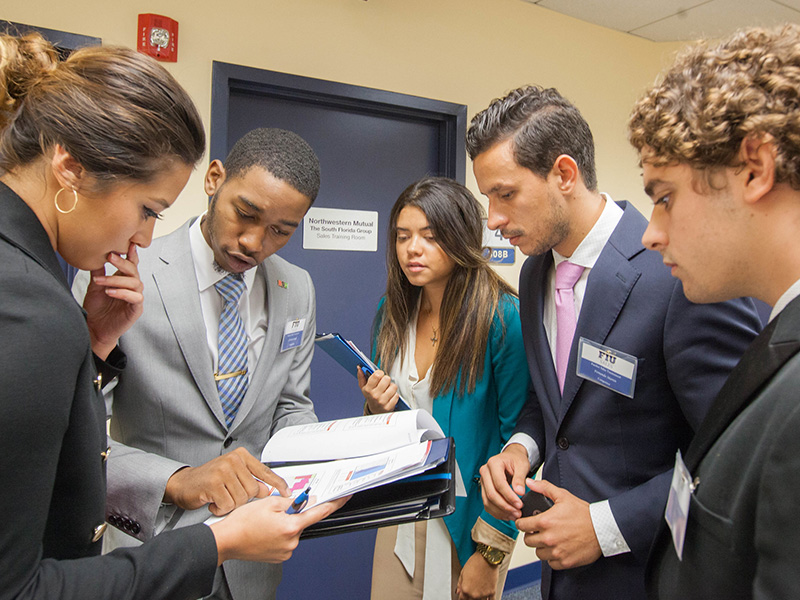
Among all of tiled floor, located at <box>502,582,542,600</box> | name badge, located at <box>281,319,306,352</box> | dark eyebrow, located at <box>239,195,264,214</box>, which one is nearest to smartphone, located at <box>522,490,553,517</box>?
name badge, located at <box>281,319,306,352</box>

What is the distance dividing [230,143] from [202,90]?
0.26 meters

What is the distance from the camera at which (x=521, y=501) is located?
47.3 inches

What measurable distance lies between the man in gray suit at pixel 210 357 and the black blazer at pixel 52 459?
28 cm

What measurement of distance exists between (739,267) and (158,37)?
2215 mm

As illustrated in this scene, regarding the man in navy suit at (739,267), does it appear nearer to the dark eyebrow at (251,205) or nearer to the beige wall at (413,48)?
the dark eyebrow at (251,205)

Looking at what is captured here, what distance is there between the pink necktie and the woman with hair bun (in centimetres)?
72

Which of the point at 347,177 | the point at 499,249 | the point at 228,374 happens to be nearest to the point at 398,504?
the point at 228,374

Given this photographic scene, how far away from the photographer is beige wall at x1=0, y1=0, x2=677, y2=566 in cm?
212

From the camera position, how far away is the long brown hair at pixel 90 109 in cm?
77

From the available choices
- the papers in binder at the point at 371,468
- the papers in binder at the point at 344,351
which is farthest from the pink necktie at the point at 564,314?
the papers in binder at the point at 344,351

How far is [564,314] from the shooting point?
134cm

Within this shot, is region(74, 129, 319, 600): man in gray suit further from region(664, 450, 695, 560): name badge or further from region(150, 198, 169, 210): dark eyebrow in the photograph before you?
region(664, 450, 695, 560): name badge

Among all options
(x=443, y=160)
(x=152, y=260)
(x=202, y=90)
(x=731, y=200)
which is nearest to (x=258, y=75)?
(x=202, y=90)

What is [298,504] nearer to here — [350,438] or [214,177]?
[350,438]
